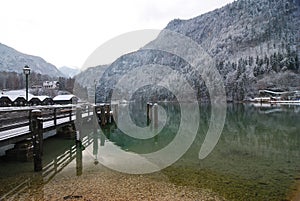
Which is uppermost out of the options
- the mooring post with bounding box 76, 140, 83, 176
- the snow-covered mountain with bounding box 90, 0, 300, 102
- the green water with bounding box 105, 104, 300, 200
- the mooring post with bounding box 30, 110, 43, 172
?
the snow-covered mountain with bounding box 90, 0, 300, 102

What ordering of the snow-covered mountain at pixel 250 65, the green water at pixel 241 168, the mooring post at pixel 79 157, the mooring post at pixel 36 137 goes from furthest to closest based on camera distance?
the snow-covered mountain at pixel 250 65
the mooring post at pixel 79 157
the mooring post at pixel 36 137
the green water at pixel 241 168

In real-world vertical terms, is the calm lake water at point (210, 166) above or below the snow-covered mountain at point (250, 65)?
below

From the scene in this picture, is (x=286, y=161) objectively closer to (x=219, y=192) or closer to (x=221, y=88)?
(x=219, y=192)

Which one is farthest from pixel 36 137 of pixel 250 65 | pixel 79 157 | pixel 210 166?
pixel 250 65

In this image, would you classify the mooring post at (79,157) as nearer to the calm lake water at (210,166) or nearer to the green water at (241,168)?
the calm lake water at (210,166)

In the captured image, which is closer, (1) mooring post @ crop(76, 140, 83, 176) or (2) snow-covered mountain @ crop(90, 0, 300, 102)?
(1) mooring post @ crop(76, 140, 83, 176)

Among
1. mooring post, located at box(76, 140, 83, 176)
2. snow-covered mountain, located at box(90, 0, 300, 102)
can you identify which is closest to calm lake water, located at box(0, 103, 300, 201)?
mooring post, located at box(76, 140, 83, 176)

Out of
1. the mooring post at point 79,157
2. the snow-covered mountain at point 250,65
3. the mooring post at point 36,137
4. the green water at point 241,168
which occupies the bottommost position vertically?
the green water at point 241,168

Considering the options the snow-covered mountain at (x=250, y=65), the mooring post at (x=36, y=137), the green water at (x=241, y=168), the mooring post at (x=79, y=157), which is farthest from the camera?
the snow-covered mountain at (x=250, y=65)

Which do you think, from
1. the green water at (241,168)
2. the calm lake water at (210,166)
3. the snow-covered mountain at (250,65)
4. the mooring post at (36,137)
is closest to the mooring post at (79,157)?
the calm lake water at (210,166)

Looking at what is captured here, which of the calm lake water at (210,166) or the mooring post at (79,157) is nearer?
the calm lake water at (210,166)

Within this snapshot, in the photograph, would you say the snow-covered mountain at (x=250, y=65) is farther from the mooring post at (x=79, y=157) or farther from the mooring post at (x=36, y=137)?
the mooring post at (x=36, y=137)

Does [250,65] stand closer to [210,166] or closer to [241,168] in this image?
[241,168]

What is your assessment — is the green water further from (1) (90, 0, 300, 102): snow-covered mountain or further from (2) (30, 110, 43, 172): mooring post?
(1) (90, 0, 300, 102): snow-covered mountain
